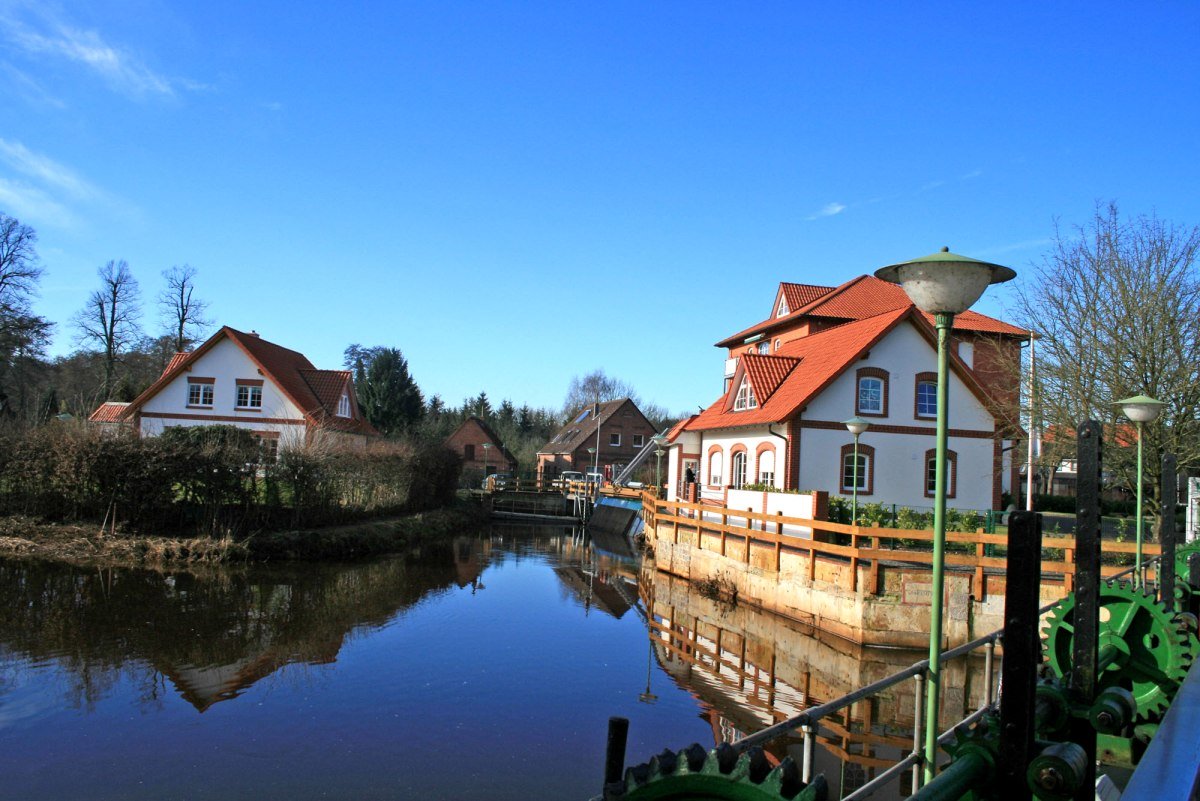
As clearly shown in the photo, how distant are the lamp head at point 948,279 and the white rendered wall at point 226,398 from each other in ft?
120

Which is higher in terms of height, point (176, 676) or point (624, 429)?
point (624, 429)

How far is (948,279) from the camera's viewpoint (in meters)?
4.85

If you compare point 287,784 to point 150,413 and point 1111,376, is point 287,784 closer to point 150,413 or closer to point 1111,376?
A: point 1111,376

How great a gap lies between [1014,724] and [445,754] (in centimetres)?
700

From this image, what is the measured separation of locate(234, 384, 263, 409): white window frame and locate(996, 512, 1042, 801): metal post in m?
39.5

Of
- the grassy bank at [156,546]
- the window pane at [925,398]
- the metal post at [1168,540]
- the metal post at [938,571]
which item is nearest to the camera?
the metal post at [938,571]

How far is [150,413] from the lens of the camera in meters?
38.2

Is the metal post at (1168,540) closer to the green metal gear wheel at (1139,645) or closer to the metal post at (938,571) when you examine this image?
the green metal gear wheel at (1139,645)

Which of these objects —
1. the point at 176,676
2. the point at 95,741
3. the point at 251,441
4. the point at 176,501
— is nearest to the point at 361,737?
the point at 95,741

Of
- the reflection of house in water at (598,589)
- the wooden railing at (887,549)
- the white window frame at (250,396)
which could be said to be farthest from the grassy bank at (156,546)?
the white window frame at (250,396)

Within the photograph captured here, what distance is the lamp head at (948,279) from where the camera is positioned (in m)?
4.83

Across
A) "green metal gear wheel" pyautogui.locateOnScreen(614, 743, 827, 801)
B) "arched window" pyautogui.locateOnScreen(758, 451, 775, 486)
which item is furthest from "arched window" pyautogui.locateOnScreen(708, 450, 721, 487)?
"green metal gear wheel" pyautogui.locateOnScreen(614, 743, 827, 801)

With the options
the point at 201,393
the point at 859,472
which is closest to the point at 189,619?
the point at 859,472

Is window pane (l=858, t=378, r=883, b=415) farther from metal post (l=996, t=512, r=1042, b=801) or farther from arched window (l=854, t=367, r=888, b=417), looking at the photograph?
metal post (l=996, t=512, r=1042, b=801)
